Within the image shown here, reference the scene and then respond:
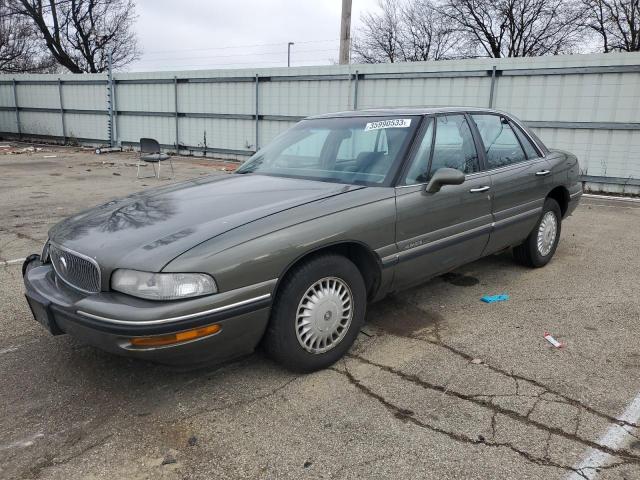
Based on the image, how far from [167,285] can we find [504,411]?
71.3 inches

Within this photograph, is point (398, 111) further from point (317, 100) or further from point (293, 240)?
point (317, 100)

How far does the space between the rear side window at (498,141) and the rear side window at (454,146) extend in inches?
8.3

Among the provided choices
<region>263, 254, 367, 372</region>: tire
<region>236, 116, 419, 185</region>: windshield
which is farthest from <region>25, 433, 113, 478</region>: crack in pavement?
<region>236, 116, 419, 185</region>: windshield

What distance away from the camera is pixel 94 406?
272cm

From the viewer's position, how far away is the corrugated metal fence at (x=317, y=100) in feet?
31.8

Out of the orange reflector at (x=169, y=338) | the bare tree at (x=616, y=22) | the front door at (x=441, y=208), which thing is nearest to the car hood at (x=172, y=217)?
the orange reflector at (x=169, y=338)

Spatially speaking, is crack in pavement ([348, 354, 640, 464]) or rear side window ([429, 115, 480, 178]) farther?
rear side window ([429, 115, 480, 178])

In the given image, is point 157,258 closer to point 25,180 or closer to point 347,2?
point 25,180

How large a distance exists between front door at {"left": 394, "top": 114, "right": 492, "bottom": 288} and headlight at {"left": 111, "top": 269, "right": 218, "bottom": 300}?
1.37m

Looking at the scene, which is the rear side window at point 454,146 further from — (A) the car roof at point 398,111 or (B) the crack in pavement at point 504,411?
(B) the crack in pavement at point 504,411

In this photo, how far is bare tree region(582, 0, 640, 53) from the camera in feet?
83.7

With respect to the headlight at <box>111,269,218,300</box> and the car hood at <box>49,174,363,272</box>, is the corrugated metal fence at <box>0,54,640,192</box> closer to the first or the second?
the car hood at <box>49,174,363,272</box>

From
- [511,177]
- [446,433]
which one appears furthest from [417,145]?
[446,433]

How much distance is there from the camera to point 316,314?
116 inches
